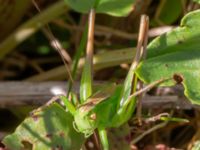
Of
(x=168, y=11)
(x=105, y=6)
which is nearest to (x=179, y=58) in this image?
(x=105, y=6)

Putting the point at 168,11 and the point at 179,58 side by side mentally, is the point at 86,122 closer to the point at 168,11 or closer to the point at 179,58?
the point at 179,58

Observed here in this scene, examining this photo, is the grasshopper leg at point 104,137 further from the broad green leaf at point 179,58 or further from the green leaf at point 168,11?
the green leaf at point 168,11

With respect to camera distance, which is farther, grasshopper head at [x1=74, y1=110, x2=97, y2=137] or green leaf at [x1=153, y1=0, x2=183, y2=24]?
green leaf at [x1=153, y1=0, x2=183, y2=24]

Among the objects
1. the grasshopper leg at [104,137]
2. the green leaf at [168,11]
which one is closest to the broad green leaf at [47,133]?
the grasshopper leg at [104,137]

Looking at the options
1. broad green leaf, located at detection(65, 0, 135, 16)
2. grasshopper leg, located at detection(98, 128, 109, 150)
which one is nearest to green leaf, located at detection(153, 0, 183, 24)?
broad green leaf, located at detection(65, 0, 135, 16)

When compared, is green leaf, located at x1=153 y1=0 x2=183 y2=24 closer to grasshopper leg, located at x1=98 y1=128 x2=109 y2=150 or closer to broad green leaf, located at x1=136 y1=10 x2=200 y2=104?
broad green leaf, located at x1=136 y1=10 x2=200 y2=104

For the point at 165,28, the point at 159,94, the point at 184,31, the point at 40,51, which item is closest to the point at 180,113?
the point at 159,94
